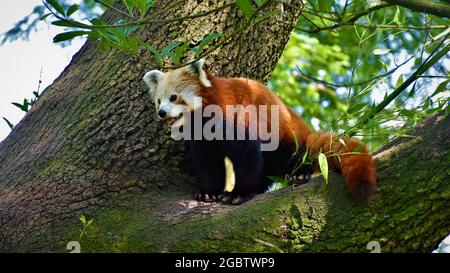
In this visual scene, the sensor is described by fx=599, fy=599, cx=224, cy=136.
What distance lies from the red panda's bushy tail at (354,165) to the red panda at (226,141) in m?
0.11

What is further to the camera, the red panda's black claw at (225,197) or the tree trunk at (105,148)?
the red panda's black claw at (225,197)

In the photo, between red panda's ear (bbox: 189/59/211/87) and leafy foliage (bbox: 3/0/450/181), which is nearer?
leafy foliage (bbox: 3/0/450/181)

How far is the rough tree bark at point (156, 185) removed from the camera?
126 inches

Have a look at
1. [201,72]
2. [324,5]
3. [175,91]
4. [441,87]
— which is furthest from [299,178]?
[324,5]

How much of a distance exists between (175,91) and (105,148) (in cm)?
95

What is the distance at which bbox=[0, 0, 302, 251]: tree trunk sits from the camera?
370 cm

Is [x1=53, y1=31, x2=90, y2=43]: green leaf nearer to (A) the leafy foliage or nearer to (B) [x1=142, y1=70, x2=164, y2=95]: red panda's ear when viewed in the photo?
(A) the leafy foliage

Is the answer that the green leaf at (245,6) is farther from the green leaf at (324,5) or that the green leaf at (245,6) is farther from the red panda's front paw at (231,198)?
the red panda's front paw at (231,198)

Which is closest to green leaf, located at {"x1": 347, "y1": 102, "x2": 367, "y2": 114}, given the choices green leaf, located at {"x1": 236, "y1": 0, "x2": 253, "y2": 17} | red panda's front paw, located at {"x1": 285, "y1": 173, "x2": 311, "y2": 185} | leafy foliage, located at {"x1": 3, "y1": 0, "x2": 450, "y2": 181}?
leafy foliage, located at {"x1": 3, "y1": 0, "x2": 450, "y2": 181}

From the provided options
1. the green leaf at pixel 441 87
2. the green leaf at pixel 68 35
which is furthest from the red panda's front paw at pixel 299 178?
the green leaf at pixel 68 35

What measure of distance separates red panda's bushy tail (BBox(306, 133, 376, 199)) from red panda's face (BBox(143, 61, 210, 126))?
1.05 metres

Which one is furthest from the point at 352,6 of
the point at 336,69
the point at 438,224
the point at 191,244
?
the point at 336,69
